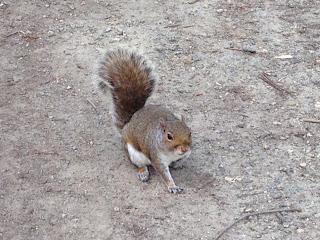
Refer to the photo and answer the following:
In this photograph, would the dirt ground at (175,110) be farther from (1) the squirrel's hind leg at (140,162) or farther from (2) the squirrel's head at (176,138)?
(2) the squirrel's head at (176,138)

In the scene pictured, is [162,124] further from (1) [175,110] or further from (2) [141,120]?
(1) [175,110]

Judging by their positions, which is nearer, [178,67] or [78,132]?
[78,132]

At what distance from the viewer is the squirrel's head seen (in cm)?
334

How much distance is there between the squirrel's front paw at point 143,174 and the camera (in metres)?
3.52

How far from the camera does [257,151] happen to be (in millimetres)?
3721

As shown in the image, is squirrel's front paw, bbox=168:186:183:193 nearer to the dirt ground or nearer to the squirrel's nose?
the dirt ground

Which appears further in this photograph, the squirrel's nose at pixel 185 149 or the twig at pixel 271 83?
the twig at pixel 271 83

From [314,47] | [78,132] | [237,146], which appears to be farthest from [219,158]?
[314,47]

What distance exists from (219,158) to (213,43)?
1309 millimetres

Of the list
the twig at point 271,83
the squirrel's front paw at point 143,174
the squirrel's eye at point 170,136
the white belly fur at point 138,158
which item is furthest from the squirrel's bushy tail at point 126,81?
the twig at point 271,83

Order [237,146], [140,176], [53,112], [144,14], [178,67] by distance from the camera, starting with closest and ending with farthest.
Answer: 1. [140,176]
2. [237,146]
3. [53,112]
4. [178,67]
5. [144,14]

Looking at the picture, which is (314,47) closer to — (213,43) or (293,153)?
(213,43)

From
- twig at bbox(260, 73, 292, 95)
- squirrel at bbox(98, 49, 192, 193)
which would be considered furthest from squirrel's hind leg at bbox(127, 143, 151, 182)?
twig at bbox(260, 73, 292, 95)

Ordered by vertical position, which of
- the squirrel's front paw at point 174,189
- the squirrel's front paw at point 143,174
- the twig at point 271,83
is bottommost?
the twig at point 271,83
